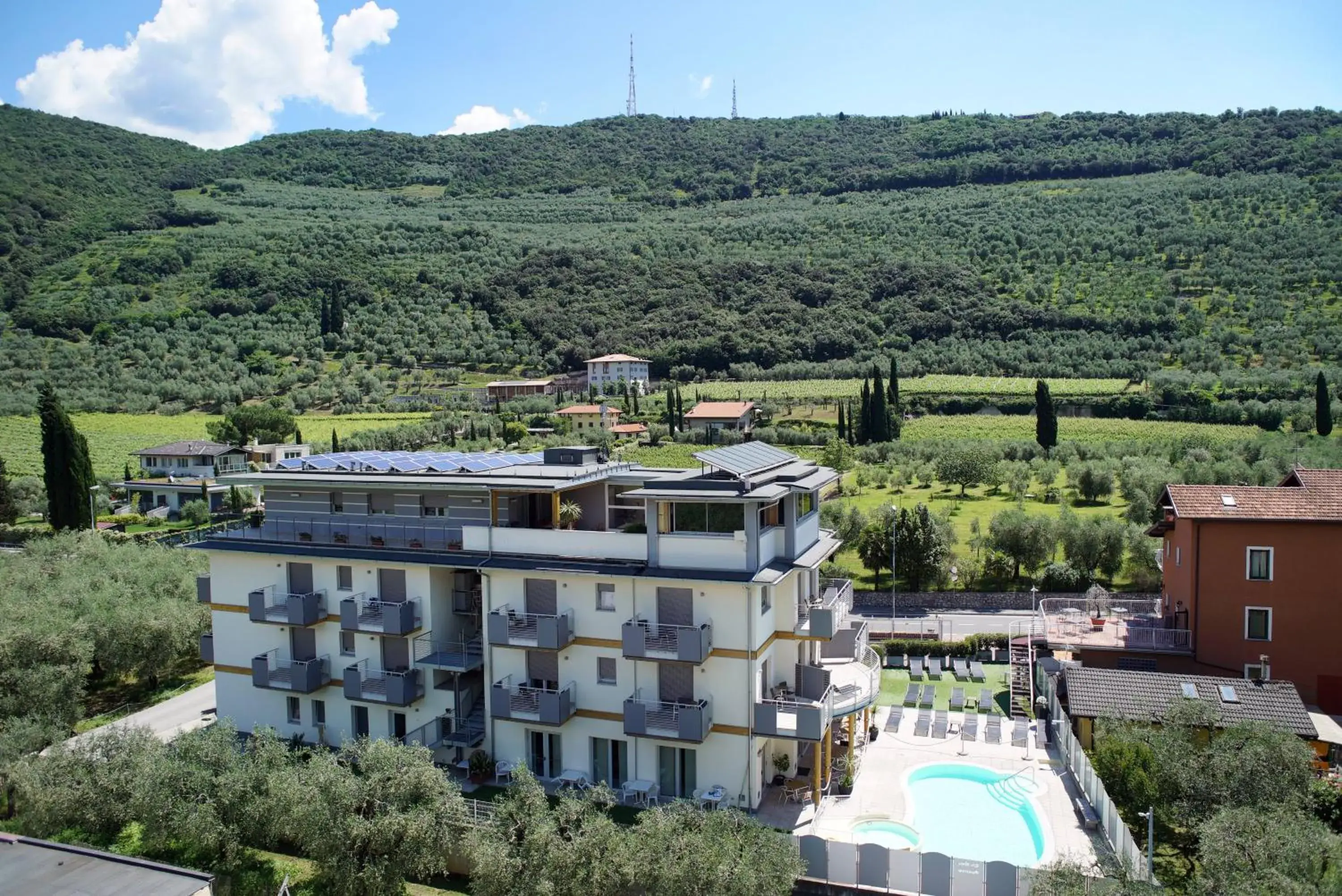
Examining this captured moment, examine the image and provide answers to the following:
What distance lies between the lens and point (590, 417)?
10031cm

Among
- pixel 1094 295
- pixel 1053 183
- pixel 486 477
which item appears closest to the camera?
pixel 486 477

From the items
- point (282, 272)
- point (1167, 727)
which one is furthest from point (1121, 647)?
point (282, 272)

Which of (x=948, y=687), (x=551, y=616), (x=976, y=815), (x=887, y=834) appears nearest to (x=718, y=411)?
(x=948, y=687)

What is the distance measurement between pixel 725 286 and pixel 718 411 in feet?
236

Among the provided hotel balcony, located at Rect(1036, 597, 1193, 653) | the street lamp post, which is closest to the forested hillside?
the street lamp post

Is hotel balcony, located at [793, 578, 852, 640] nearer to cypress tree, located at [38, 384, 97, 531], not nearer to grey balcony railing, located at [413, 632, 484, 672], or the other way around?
grey balcony railing, located at [413, 632, 484, 672]

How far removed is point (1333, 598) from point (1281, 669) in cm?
289

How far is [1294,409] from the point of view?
8344 centimetres

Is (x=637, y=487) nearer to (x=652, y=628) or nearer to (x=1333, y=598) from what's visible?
(x=652, y=628)

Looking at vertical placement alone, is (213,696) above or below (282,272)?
below

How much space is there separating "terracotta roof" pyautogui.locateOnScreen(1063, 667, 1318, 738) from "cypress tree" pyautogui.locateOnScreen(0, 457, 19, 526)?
7115cm

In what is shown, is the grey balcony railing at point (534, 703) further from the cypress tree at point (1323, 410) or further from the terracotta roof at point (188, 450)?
the cypress tree at point (1323, 410)

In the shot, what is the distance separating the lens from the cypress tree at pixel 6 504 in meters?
63.9

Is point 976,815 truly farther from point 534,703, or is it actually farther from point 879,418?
point 879,418
